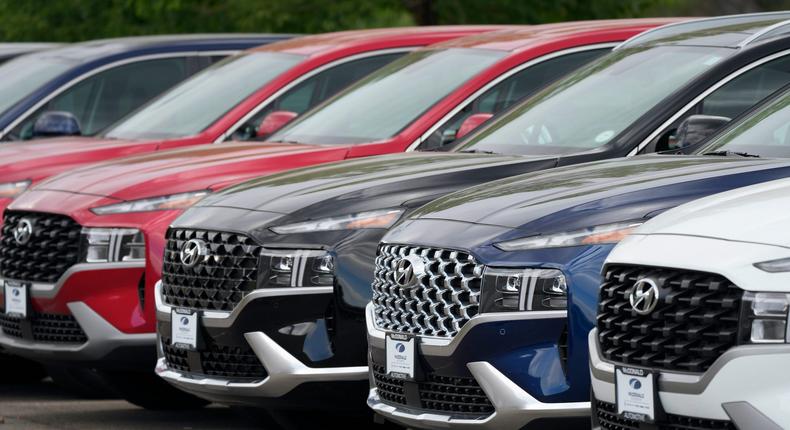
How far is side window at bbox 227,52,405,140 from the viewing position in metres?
10.9

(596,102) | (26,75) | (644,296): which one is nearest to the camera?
(644,296)

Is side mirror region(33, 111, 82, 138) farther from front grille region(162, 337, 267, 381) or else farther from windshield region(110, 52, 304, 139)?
front grille region(162, 337, 267, 381)

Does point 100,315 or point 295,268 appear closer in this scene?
point 295,268

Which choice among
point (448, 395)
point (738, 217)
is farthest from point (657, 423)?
point (448, 395)

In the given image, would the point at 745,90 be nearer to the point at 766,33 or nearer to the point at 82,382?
the point at 766,33

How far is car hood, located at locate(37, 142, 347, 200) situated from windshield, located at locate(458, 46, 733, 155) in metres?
1.15

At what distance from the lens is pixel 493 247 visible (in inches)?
230

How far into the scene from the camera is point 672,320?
4723 mm

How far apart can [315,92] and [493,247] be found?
5.27 metres

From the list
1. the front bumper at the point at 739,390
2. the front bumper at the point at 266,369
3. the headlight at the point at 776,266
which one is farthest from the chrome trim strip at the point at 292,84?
the headlight at the point at 776,266

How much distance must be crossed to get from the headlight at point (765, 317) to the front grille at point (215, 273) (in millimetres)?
2915

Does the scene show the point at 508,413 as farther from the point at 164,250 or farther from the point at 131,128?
the point at 131,128

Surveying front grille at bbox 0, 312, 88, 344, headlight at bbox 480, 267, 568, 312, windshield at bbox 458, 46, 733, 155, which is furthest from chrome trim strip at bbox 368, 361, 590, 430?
front grille at bbox 0, 312, 88, 344

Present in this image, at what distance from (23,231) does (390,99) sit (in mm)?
2109
